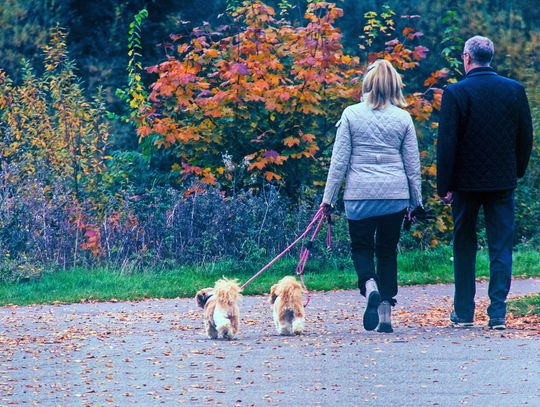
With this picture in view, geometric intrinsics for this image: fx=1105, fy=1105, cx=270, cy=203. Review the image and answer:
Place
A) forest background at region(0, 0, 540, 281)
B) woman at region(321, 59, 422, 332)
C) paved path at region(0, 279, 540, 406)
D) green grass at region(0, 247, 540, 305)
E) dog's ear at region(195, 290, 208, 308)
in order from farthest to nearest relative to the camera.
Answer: forest background at region(0, 0, 540, 281) < green grass at region(0, 247, 540, 305) < dog's ear at region(195, 290, 208, 308) < woman at region(321, 59, 422, 332) < paved path at region(0, 279, 540, 406)

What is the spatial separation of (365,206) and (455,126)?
34.5 inches

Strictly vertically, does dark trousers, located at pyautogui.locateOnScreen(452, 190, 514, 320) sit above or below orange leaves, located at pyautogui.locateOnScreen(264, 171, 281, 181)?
below

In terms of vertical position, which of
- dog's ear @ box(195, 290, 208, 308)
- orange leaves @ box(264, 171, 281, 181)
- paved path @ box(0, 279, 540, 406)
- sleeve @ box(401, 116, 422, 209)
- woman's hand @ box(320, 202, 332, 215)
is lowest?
paved path @ box(0, 279, 540, 406)

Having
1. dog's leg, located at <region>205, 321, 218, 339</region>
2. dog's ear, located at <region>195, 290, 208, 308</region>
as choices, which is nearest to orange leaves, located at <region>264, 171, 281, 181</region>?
dog's ear, located at <region>195, 290, 208, 308</region>

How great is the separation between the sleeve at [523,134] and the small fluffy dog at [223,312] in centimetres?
232

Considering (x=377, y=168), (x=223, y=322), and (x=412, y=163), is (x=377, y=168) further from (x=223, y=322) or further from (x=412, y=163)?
(x=223, y=322)

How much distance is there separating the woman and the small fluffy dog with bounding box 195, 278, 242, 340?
959 millimetres

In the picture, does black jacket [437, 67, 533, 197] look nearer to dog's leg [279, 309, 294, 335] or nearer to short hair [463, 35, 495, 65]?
short hair [463, 35, 495, 65]

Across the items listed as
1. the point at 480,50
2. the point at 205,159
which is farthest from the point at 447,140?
Answer: the point at 205,159

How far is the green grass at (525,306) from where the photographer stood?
887cm

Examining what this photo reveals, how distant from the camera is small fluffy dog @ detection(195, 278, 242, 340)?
8031 mm

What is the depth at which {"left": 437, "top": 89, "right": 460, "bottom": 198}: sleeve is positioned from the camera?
8023 millimetres

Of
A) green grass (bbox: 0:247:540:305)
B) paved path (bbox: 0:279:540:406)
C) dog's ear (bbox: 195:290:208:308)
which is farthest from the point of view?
green grass (bbox: 0:247:540:305)

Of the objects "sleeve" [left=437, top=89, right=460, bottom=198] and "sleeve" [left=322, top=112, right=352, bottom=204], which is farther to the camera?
"sleeve" [left=322, top=112, right=352, bottom=204]
